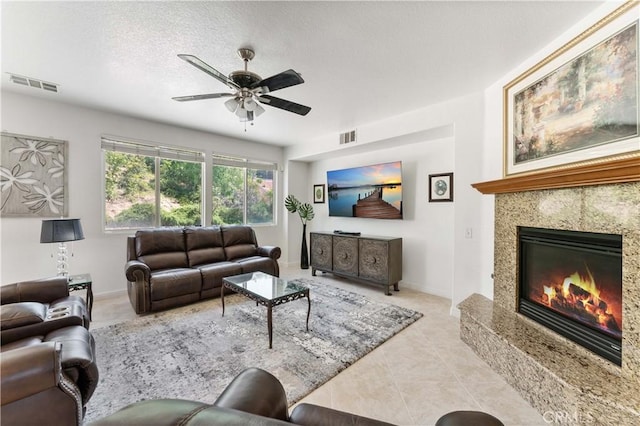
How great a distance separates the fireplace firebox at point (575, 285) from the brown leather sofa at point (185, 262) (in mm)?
3342

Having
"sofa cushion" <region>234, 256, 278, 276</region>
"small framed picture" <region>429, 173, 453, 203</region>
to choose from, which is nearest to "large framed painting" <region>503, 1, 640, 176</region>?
"small framed picture" <region>429, 173, 453, 203</region>

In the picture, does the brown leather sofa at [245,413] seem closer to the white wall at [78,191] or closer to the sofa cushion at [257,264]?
the sofa cushion at [257,264]

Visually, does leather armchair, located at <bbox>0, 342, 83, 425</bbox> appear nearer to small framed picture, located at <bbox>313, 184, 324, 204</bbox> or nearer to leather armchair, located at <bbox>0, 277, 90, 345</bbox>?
leather armchair, located at <bbox>0, 277, 90, 345</bbox>

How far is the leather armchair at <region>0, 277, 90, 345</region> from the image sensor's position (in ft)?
5.34

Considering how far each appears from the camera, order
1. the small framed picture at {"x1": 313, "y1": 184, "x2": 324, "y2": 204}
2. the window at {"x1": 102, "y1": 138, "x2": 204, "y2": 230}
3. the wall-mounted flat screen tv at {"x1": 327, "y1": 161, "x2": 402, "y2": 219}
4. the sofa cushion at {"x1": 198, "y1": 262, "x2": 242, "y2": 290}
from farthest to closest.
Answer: the small framed picture at {"x1": 313, "y1": 184, "x2": 324, "y2": 204}
the wall-mounted flat screen tv at {"x1": 327, "y1": 161, "x2": 402, "y2": 219}
the window at {"x1": 102, "y1": 138, "x2": 204, "y2": 230}
the sofa cushion at {"x1": 198, "y1": 262, "x2": 242, "y2": 290}

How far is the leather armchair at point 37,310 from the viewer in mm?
1629

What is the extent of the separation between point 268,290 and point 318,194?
11.3 ft

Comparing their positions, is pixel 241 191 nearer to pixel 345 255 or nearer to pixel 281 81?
pixel 345 255

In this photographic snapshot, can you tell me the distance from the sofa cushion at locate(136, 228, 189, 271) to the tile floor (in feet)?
3.29

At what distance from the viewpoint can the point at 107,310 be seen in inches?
131

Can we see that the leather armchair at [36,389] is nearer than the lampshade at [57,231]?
Yes

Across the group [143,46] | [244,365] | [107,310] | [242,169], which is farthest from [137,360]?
[242,169]

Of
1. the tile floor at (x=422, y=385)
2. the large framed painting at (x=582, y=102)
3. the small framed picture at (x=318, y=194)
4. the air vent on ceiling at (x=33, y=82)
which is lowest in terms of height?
the tile floor at (x=422, y=385)

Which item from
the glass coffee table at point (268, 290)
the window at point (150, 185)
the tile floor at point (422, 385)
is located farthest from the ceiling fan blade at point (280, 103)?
the window at point (150, 185)
